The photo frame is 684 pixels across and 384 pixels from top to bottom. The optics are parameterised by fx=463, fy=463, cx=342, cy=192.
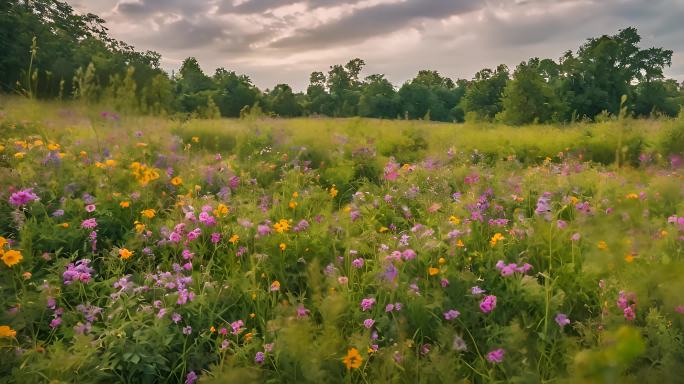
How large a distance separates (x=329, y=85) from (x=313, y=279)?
63592 millimetres

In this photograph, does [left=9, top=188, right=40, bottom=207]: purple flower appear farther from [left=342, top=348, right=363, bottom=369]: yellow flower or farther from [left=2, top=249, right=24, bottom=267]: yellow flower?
[left=342, top=348, right=363, bottom=369]: yellow flower

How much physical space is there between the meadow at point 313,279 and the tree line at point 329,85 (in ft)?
13.1

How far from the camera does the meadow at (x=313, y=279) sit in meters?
2.03

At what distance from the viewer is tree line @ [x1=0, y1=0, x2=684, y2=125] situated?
18.1 meters

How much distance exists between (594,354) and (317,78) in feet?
216

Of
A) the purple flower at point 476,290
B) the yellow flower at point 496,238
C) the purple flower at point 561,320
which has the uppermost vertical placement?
the yellow flower at point 496,238

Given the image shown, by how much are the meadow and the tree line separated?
399 cm

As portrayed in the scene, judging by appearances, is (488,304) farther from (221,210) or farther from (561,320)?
(221,210)

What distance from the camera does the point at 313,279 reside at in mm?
2191

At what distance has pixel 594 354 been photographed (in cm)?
47

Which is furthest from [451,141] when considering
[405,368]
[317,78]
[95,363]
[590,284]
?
[317,78]

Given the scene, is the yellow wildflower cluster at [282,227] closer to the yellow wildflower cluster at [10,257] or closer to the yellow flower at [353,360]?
the yellow flower at [353,360]

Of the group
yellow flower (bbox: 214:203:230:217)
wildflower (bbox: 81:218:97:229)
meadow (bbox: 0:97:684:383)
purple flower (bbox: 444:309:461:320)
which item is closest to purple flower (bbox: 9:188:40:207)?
meadow (bbox: 0:97:684:383)

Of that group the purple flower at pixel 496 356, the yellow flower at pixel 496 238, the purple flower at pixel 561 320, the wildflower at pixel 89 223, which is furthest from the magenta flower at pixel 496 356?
the wildflower at pixel 89 223
